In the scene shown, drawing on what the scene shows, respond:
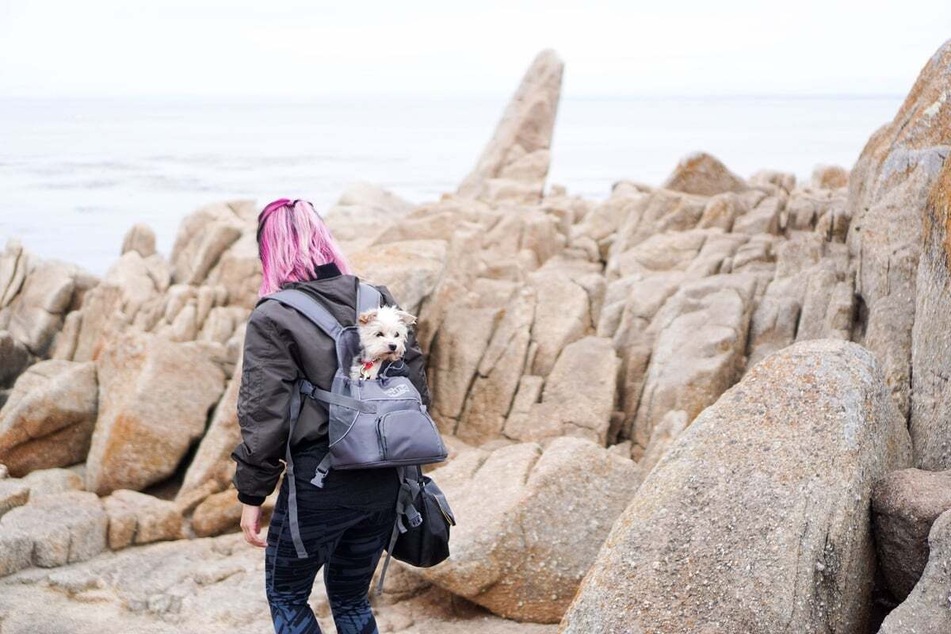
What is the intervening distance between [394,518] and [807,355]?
3.73 metres

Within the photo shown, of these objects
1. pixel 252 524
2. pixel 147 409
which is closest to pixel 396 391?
pixel 252 524

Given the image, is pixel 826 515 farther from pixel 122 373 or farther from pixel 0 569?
pixel 122 373

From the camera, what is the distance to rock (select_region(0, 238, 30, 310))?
96.5ft

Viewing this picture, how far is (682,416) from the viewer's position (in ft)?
47.0

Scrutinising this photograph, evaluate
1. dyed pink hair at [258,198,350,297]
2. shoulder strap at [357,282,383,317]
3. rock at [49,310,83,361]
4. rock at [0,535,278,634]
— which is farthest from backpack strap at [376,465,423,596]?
rock at [49,310,83,361]

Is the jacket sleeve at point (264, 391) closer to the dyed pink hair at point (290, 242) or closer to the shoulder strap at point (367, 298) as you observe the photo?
the dyed pink hair at point (290, 242)

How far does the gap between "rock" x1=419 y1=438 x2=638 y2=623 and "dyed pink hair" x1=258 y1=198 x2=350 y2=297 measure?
15.3 feet

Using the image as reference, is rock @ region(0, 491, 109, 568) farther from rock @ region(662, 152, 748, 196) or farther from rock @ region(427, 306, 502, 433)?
rock @ region(662, 152, 748, 196)

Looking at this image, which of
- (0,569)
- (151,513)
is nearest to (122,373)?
(151,513)

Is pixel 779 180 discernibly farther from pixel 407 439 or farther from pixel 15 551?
pixel 407 439

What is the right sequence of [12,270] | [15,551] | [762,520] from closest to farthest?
[762,520]
[15,551]
[12,270]

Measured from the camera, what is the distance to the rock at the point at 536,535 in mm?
10719

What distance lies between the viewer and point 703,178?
94.3ft

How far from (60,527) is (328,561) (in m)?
7.33
